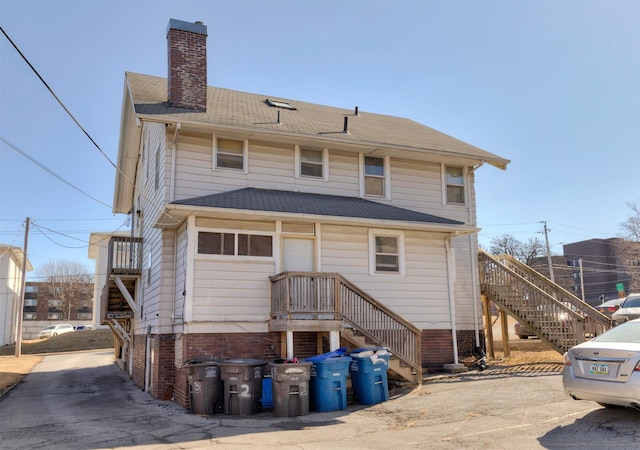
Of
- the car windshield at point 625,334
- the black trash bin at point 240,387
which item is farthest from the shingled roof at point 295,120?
the car windshield at point 625,334

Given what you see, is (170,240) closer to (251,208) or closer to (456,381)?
(251,208)

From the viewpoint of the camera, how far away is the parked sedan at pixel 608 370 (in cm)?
684

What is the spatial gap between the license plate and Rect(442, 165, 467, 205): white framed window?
958 cm

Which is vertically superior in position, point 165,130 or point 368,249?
point 165,130

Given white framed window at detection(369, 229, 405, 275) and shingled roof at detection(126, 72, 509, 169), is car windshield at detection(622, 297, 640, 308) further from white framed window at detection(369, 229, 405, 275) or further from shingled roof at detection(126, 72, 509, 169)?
white framed window at detection(369, 229, 405, 275)

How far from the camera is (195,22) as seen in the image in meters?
15.4

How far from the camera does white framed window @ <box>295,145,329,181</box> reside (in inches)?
588

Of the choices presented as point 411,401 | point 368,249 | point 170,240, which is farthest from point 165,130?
point 411,401

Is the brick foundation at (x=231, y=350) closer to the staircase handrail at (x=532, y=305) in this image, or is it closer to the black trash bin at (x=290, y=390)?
the staircase handrail at (x=532, y=305)

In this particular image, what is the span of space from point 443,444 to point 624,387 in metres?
2.38

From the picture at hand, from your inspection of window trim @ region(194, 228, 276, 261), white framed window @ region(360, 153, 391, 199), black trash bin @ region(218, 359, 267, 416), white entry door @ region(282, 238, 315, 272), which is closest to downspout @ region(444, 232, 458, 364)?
white framed window @ region(360, 153, 391, 199)

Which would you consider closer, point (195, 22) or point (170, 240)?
point (170, 240)

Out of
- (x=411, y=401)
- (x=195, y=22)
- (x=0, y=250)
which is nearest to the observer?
(x=411, y=401)

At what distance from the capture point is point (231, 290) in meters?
12.4
